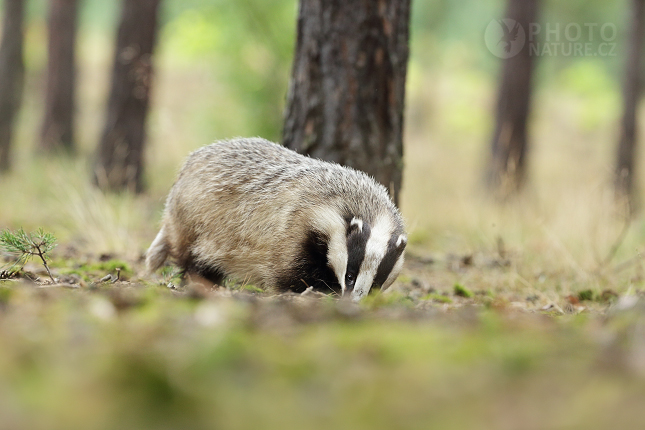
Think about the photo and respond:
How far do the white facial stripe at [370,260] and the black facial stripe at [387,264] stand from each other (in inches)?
1.1

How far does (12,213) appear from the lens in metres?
6.30

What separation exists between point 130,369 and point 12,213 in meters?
5.36

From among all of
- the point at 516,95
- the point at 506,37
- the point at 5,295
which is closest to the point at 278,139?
the point at 516,95

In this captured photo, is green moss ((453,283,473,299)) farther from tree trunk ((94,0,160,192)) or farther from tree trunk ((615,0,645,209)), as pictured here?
tree trunk ((615,0,645,209))

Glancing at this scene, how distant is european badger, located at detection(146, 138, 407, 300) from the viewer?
141 inches

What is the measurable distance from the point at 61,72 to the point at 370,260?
35.7 feet

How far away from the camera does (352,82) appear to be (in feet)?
15.2

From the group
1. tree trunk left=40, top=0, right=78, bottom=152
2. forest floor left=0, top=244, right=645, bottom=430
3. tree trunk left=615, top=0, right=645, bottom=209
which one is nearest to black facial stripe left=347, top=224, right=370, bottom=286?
forest floor left=0, top=244, right=645, bottom=430

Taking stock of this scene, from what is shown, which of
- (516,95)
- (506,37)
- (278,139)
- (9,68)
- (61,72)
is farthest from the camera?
(61,72)

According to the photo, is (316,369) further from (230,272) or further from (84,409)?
(230,272)

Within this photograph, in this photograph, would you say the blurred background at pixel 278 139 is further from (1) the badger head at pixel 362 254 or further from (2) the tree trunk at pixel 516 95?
(1) the badger head at pixel 362 254

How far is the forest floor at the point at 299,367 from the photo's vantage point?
4.83ft

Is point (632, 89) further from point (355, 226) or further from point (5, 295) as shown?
point (5, 295)

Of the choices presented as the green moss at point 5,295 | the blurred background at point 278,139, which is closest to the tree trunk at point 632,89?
the blurred background at point 278,139
